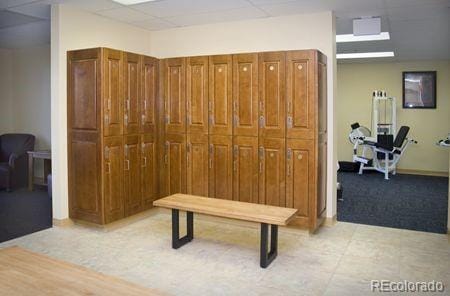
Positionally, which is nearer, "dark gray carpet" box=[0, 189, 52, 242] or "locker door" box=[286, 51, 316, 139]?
"locker door" box=[286, 51, 316, 139]

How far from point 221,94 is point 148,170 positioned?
1.32m

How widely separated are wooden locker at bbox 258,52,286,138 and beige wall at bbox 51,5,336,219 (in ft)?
1.64

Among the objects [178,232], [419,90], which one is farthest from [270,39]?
[419,90]

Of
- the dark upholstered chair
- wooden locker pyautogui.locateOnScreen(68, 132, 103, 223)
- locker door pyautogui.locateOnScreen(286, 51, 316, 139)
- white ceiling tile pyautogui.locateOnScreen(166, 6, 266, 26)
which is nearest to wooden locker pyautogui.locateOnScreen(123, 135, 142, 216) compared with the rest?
wooden locker pyautogui.locateOnScreen(68, 132, 103, 223)

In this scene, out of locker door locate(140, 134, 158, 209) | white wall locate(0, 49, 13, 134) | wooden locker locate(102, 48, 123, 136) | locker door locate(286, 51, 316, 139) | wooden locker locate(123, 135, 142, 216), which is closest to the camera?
locker door locate(286, 51, 316, 139)

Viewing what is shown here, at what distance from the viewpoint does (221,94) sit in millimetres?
4789

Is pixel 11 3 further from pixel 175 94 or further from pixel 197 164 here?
pixel 197 164

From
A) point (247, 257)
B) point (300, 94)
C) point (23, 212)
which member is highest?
point (300, 94)

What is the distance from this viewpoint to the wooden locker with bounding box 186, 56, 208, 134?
4895 mm

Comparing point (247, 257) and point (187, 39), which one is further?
point (187, 39)

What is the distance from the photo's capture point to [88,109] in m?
4.45

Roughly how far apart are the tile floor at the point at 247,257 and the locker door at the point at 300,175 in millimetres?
328

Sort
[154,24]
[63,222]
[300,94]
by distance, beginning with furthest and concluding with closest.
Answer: [154,24]
[63,222]
[300,94]

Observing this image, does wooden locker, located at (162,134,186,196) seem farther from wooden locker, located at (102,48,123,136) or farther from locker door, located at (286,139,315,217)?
locker door, located at (286,139,315,217)
